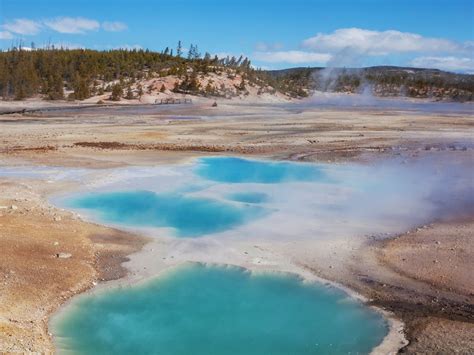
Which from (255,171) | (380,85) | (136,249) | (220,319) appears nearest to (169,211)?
(136,249)

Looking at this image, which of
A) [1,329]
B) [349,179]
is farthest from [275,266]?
[349,179]

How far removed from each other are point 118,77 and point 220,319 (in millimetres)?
66523

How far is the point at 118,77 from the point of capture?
71.7 meters

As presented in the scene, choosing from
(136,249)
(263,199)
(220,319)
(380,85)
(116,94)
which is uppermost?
(380,85)

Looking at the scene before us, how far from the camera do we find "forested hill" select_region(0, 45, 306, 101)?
6059cm

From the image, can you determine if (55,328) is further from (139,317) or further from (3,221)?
(3,221)

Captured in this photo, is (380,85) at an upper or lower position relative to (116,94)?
upper

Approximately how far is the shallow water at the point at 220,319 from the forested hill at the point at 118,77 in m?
52.2

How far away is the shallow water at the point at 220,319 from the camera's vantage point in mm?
7342

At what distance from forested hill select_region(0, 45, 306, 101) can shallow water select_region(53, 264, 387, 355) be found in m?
52.2

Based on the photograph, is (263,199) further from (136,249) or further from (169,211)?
(136,249)

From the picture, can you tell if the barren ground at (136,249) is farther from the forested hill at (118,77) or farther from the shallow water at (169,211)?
the forested hill at (118,77)

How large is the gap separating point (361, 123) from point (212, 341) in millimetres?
32091

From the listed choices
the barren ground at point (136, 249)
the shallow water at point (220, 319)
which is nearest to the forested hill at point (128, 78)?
the barren ground at point (136, 249)
